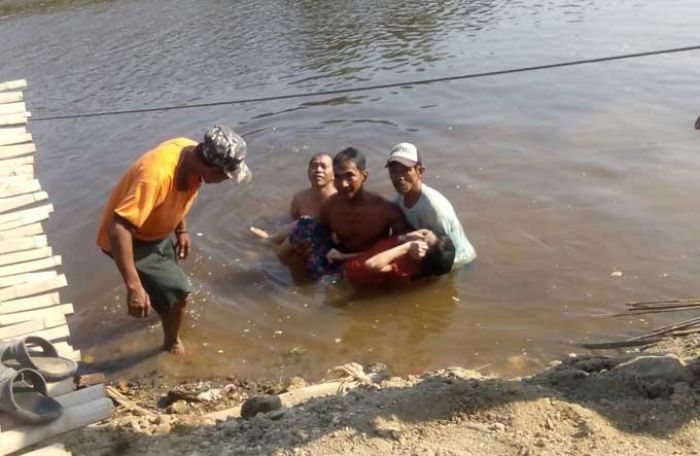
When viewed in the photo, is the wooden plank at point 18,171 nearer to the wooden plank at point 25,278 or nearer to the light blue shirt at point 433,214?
the wooden plank at point 25,278

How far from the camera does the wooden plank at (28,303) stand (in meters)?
3.83

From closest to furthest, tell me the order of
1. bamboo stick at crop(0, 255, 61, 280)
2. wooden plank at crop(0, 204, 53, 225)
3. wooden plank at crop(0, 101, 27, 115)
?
bamboo stick at crop(0, 255, 61, 280) < wooden plank at crop(0, 204, 53, 225) < wooden plank at crop(0, 101, 27, 115)

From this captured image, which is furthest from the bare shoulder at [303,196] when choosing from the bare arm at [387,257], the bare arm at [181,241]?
the bare arm at [181,241]

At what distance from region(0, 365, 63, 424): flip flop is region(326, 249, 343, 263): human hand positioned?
2.63 meters

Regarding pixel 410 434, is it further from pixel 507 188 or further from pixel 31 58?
pixel 31 58

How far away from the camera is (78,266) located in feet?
19.6

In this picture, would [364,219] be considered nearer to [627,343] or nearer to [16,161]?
[627,343]

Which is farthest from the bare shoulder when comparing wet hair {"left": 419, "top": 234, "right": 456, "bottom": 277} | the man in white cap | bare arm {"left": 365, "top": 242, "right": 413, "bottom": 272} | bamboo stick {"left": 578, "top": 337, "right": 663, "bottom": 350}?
bamboo stick {"left": 578, "top": 337, "right": 663, "bottom": 350}

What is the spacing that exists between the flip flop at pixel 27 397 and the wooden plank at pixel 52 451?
0.35ft

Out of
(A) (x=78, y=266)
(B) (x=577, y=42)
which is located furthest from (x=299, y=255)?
(B) (x=577, y=42)

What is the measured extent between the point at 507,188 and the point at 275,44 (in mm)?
7021

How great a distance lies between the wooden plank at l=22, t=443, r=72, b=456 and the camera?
9.26ft

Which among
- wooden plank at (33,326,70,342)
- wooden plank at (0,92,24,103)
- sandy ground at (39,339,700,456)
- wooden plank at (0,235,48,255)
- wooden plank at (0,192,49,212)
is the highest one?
wooden plank at (0,92,24,103)

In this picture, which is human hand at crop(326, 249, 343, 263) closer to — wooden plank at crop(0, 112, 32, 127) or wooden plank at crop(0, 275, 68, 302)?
wooden plank at crop(0, 275, 68, 302)
